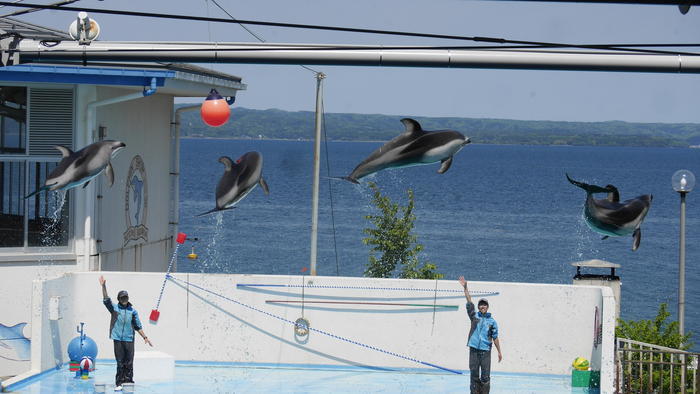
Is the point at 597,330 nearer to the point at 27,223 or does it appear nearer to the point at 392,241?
the point at 27,223

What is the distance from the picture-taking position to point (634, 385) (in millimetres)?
16875

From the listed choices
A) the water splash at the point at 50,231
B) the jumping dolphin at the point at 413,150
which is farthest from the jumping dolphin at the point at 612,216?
the water splash at the point at 50,231

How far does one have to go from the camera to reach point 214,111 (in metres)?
12.7

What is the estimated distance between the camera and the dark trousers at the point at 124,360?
15289 millimetres

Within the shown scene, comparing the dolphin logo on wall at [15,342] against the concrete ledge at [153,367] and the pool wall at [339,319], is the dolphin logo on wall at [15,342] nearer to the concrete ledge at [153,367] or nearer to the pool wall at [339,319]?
the pool wall at [339,319]

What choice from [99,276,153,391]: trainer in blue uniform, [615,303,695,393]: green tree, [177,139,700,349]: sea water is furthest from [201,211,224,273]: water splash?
[99,276,153,391]: trainer in blue uniform

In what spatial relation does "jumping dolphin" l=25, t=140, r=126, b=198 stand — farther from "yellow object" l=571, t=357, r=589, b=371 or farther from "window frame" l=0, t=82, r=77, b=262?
"yellow object" l=571, t=357, r=589, b=371

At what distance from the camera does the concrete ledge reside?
16125mm

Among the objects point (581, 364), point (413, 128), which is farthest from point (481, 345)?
point (413, 128)

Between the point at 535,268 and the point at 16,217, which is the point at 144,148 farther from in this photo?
the point at 535,268

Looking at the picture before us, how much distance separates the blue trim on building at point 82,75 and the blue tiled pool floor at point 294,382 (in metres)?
4.58

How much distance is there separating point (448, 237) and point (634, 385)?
176 feet

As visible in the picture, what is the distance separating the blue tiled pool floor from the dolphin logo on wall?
1614mm

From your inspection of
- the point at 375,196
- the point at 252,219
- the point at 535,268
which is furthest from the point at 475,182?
the point at 375,196
